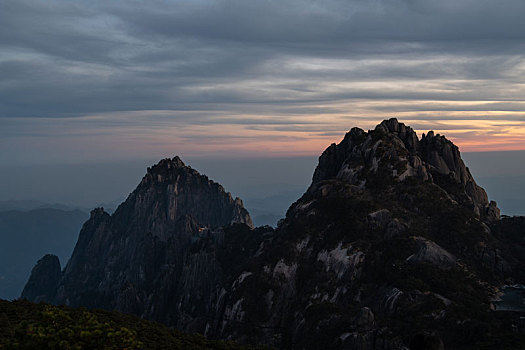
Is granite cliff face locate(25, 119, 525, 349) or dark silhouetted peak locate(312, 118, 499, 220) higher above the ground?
dark silhouetted peak locate(312, 118, 499, 220)

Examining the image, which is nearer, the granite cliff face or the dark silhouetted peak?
the granite cliff face

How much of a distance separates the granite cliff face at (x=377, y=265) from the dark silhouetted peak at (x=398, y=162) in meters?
0.39

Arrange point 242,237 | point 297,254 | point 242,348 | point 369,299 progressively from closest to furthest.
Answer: point 242,348, point 369,299, point 297,254, point 242,237

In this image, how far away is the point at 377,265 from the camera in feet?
304

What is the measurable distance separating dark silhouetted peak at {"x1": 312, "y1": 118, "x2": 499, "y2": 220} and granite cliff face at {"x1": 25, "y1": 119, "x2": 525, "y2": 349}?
0.39 metres

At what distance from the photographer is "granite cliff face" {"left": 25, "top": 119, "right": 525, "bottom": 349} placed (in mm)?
72500

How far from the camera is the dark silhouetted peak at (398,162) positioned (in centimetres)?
11825

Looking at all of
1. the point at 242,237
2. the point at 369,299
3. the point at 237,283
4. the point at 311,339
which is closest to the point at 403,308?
the point at 369,299

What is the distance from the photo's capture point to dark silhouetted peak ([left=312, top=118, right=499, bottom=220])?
118m

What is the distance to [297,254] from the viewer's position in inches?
4218

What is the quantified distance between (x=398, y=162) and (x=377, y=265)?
37.6 meters

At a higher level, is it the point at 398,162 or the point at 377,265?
the point at 398,162

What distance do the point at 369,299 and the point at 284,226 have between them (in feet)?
129

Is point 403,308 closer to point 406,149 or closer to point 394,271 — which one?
point 394,271
